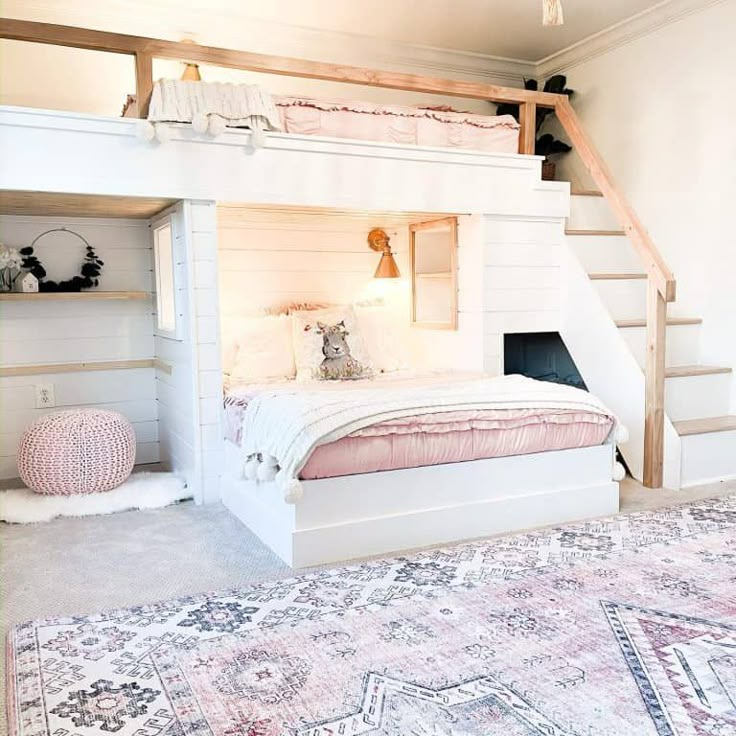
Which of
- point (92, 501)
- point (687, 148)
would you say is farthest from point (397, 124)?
point (92, 501)

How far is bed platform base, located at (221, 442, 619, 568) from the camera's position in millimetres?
2715

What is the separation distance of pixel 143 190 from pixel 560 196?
91.7 inches

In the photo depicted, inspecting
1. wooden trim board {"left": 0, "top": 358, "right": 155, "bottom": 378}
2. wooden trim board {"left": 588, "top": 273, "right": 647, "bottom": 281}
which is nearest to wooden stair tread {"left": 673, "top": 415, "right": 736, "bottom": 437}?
wooden trim board {"left": 588, "top": 273, "right": 647, "bottom": 281}

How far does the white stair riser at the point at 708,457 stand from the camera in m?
3.64

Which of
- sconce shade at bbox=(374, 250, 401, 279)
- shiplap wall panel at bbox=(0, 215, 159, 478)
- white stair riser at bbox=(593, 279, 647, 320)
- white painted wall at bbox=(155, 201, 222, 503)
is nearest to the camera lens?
white painted wall at bbox=(155, 201, 222, 503)

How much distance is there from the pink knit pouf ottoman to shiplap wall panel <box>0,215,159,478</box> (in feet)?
1.60

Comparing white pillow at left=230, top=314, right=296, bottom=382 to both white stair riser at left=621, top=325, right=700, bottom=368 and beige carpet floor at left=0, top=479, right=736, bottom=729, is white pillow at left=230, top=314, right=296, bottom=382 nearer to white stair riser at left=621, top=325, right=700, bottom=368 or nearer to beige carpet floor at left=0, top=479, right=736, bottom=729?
beige carpet floor at left=0, top=479, right=736, bottom=729

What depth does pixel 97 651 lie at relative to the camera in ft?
6.69

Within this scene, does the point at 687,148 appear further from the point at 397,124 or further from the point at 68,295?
the point at 68,295

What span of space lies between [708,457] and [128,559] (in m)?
2.79

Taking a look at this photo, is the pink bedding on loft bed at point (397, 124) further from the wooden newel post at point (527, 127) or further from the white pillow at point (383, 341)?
the white pillow at point (383, 341)

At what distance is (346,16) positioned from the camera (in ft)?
14.4

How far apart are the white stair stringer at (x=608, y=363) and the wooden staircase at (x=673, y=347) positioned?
0.25 ft

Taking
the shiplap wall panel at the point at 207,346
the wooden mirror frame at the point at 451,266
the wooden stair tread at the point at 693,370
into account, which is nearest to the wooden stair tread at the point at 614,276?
the wooden stair tread at the point at 693,370
